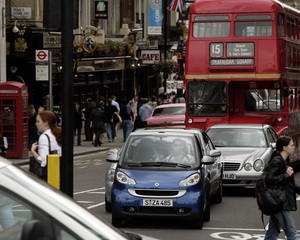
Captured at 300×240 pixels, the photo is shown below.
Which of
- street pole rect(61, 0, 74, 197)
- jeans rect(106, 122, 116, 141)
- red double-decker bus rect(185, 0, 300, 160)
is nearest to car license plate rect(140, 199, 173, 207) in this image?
street pole rect(61, 0, 74, 197)

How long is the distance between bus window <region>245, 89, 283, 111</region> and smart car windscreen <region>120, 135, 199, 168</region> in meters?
8.61

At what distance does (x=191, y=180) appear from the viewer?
12.5 metres

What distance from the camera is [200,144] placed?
1355 cm

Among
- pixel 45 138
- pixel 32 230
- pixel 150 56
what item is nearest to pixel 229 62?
pixel 45 138

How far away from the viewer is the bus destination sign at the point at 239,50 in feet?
68.0

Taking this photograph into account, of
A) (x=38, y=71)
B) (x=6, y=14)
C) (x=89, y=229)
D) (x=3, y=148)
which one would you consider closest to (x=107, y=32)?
(x=6, y=14)

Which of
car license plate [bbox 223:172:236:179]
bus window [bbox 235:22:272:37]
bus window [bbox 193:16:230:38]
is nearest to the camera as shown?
car license plate [bbox 223:172:236:179]

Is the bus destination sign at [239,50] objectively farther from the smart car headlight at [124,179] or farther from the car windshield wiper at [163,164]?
the smart car headlight at [124,179]

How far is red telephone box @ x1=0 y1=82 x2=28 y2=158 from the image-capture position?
24797 mm

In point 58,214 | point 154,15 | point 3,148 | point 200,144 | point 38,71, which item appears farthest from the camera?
point 154,15

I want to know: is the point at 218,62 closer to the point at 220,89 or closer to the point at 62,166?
the point at 220,89

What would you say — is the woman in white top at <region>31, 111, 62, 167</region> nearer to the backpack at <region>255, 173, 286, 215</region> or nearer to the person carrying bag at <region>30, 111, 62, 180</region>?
the person carrying bag at <region>30, 111, 62, 180</region>

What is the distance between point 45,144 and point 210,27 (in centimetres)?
1106

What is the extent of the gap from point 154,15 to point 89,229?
4955cm
